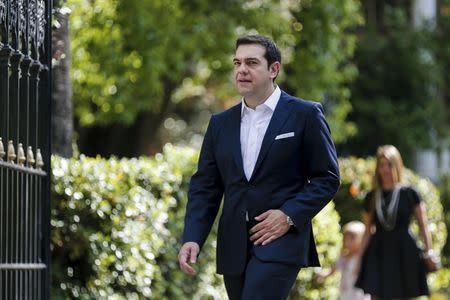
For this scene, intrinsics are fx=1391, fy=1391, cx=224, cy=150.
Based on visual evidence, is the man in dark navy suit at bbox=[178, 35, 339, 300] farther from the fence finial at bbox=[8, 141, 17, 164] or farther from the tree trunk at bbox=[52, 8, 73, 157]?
the tree trunk at bbox=[52, 8, 73, 157]

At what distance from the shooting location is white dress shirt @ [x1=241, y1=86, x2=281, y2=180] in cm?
708

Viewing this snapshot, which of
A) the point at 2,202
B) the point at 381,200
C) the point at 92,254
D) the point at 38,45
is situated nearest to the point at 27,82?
the point at 38,45

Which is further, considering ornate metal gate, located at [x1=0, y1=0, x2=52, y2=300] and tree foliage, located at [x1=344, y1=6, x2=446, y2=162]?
tree foliage, located at [x1=344, y1=6, x2=446, y2=162]

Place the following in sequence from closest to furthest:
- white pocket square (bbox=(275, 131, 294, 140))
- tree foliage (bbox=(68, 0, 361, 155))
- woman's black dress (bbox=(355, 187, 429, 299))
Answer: white pocket square (bbox=(275, 131, 294, 140)) → woman's black dress (bbox=(355, 187, 429, 299)) → tree foliage (bbox=(68, 0, 361, 155))

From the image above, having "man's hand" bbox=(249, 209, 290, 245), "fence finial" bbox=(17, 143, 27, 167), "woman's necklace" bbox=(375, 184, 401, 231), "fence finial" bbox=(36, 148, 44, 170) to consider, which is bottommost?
"woman's necklace" bbox=(375, 184, 401, 231)

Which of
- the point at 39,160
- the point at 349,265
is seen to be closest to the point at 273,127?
the point at 39,160

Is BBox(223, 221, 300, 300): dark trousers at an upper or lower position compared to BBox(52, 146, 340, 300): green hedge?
upper

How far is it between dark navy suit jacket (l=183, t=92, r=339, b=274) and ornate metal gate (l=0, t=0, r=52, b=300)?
90 centimetres

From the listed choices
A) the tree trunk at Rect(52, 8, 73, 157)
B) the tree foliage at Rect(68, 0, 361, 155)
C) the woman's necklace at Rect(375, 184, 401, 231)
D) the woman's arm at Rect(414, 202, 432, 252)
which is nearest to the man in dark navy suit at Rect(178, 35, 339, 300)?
the tree trunk at Rect(52, 8, 73, 157)

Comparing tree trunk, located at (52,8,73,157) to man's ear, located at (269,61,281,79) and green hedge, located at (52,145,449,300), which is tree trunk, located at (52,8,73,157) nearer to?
green hedge, located at (52,145,449,300)

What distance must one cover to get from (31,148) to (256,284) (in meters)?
1.60

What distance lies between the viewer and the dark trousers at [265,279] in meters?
6.80

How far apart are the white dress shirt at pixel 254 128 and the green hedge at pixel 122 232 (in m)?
2.56

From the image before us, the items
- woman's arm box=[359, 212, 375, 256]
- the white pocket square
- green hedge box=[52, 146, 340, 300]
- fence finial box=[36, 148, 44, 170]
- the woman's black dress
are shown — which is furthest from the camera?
woman's arm box=[359, 212, 375, 256]
